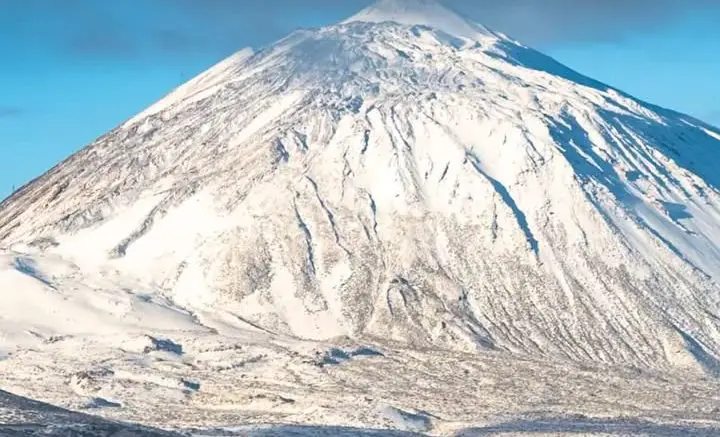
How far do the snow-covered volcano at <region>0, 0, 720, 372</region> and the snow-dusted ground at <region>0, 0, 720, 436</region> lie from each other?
0.29m

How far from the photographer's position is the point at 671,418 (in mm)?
107125

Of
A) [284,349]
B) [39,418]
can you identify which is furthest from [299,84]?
[39,418]

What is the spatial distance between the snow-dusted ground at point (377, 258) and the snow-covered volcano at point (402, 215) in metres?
0.29

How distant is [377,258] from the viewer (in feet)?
487

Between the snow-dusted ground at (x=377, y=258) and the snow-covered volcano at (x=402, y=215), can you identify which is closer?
the snow-dusted ground at (x=377, y=258)

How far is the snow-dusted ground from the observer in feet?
378

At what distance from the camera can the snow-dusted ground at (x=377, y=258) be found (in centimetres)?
11512

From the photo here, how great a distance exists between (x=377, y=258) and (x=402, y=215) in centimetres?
718

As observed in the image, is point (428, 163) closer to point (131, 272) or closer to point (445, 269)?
point (445, 269)

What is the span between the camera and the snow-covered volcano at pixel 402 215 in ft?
462

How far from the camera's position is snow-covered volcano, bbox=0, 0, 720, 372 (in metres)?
141

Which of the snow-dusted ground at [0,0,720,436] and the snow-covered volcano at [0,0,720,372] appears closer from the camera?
the snow-dusted ground at [0,0,720,436]

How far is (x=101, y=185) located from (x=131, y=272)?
2066cm

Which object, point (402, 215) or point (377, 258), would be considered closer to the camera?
point (377, 258)
